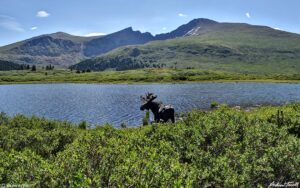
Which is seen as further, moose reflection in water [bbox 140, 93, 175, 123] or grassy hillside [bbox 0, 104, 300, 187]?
moose reflection in water [bbox 140, 93, 175, 123]

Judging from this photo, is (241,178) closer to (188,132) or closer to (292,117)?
(188,132)

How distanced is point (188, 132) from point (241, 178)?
27.8 feet

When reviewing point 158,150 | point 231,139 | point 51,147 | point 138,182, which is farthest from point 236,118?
point 138,182

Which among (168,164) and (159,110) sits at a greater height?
(168,164)

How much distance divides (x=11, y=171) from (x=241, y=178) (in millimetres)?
8175

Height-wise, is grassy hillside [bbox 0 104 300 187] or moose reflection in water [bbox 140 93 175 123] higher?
grassy hillside [bbox 0 104 300 187]

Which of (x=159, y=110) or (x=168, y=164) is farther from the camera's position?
(x=159, y=110)

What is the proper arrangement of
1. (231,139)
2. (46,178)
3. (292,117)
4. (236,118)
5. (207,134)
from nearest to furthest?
1. (46,178)
2. (231,139)
3. (207,134)
4. (236,118)
5. (292,117)

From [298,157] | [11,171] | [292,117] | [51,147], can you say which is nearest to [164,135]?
[51,147]

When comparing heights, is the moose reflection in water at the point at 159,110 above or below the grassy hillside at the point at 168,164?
below

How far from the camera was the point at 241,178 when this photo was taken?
39.5 feet

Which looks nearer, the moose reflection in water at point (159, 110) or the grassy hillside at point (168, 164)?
the grassy hillside at point (168, 164)

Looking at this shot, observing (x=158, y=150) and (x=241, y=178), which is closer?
(x=241, y=178)

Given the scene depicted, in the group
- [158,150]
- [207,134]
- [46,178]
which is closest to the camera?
[46,178]
